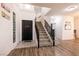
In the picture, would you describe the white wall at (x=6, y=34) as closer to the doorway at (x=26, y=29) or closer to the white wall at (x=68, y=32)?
the doorway at (x=26, y=29)

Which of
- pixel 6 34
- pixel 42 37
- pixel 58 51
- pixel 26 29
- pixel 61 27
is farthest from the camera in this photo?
pixel 42 37

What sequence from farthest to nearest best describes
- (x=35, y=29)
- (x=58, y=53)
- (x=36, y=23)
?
1. (x=35, y=29)
2. (x=36, y=23)
3. (x=58, y=53)

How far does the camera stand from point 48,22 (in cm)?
387

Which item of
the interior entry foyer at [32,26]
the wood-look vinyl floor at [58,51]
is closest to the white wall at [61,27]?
the interior entry foyer at [32,26]

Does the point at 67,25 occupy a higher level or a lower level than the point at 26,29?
higher

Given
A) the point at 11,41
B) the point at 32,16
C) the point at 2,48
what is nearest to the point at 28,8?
the point at 32,16

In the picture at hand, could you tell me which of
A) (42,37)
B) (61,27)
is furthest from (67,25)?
(42,37)

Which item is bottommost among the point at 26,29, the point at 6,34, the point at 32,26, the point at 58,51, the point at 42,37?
the point at 58,51

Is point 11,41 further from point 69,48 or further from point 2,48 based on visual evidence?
point 69,48

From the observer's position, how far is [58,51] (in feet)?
12.0

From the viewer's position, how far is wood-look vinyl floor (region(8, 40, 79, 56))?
3396 mm

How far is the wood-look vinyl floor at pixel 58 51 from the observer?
11.1 feet

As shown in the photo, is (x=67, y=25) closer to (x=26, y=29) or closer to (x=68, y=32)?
(x=68, y=32)

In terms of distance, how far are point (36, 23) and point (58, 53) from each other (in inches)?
62.5
